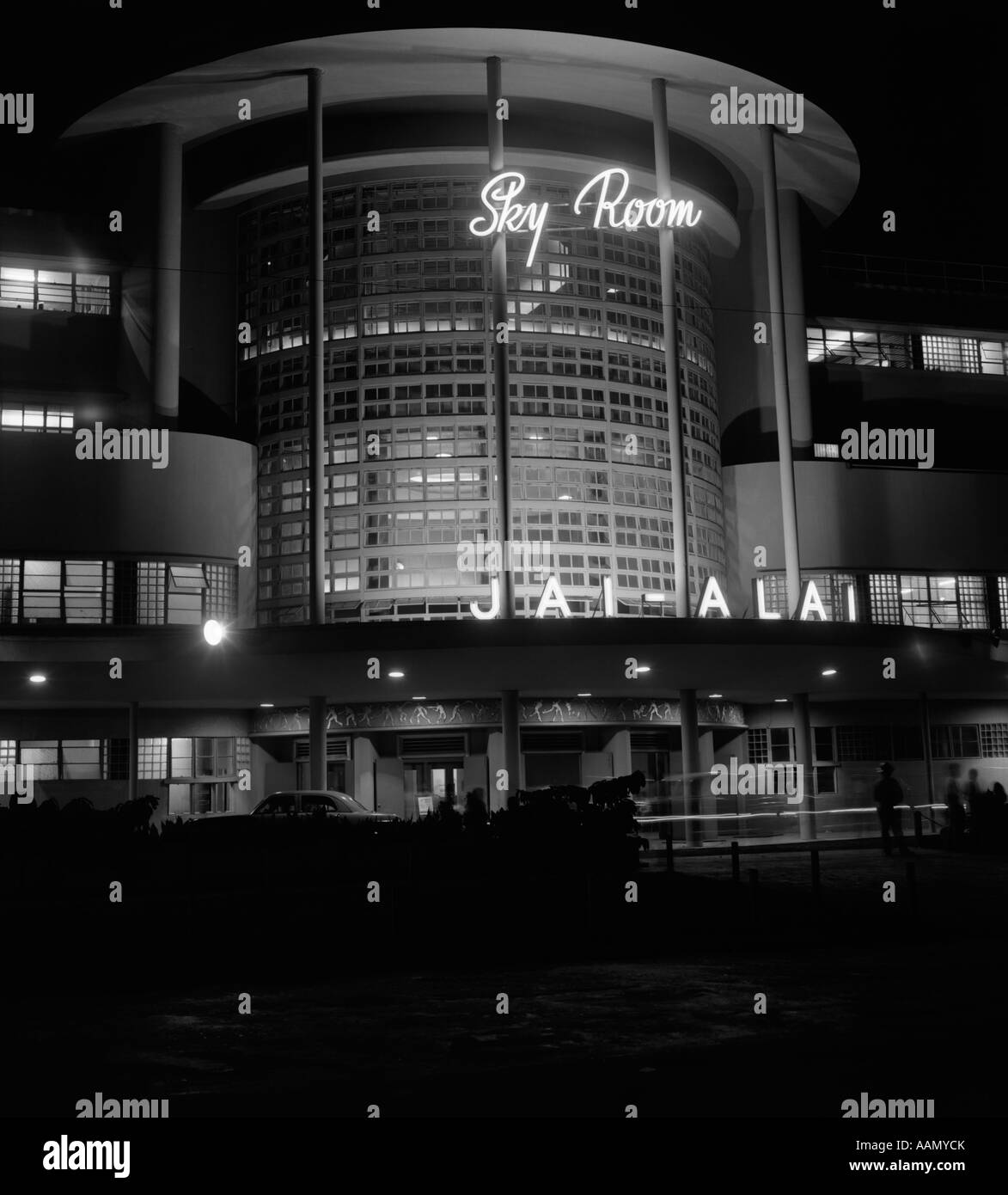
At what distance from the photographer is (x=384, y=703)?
117ft

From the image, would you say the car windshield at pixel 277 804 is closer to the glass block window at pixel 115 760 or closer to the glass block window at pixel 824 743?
the glass block window at pixel 115 760

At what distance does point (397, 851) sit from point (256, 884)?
2044 millimetres

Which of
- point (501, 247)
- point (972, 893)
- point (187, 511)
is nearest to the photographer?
point (972, 893)

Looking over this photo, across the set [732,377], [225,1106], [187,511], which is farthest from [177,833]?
[732,377]

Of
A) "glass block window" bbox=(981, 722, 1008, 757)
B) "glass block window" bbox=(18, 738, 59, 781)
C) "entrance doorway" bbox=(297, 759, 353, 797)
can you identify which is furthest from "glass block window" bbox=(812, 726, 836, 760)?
"glass block window" bbox=(18, 738, 59, 781)

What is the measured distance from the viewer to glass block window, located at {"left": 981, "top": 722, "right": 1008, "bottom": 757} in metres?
42.6

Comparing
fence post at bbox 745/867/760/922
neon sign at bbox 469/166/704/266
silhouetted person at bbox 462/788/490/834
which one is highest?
neon sign at bbox 469/166/704/266

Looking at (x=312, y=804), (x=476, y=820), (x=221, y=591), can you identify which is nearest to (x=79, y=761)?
(x=221, y=591)

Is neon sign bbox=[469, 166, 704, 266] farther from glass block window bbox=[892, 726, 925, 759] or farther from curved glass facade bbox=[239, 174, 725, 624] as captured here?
glass block window bbox=[892, 726, 925, 759]

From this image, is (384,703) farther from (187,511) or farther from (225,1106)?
(225,1106)

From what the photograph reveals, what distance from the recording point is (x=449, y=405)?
121 feet

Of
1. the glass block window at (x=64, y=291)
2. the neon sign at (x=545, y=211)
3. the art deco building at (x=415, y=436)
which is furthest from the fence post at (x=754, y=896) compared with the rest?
the glass block window at (x=64, y=291)

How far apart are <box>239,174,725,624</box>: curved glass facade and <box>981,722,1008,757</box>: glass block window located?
491 inches

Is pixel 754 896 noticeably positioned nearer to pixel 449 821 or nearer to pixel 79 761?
pixel 449 821
